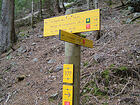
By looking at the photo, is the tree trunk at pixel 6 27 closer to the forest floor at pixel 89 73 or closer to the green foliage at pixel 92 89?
the forest floor at pixel 89 73

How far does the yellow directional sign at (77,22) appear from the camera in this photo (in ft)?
7.52

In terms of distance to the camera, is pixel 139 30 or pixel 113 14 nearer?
pixel 139 30

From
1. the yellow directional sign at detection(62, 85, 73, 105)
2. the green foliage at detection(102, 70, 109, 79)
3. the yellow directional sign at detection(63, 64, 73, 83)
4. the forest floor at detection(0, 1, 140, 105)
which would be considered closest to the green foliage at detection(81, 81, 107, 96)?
the forest floor at detection(0, 1, 140, 105)

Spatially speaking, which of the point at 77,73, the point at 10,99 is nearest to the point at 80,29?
the point at 77,73

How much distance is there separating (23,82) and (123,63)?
430 centimetres

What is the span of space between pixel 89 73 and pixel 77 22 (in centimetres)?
243

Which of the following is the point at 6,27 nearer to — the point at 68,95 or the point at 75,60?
the point at 75,60

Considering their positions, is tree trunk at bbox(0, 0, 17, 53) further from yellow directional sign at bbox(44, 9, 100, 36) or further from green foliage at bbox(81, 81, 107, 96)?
yellow directional sign at bbox(44, 9, 100, 36)

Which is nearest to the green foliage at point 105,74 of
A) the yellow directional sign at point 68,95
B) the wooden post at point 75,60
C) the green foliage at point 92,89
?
the green foliage at point 92,89

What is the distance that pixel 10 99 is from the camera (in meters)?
4.68

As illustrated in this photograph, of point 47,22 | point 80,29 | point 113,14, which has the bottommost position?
point 80,29

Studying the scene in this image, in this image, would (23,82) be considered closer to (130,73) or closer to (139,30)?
(130,73)

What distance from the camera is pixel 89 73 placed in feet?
14.3

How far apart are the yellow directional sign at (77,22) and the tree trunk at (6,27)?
7500 mm
